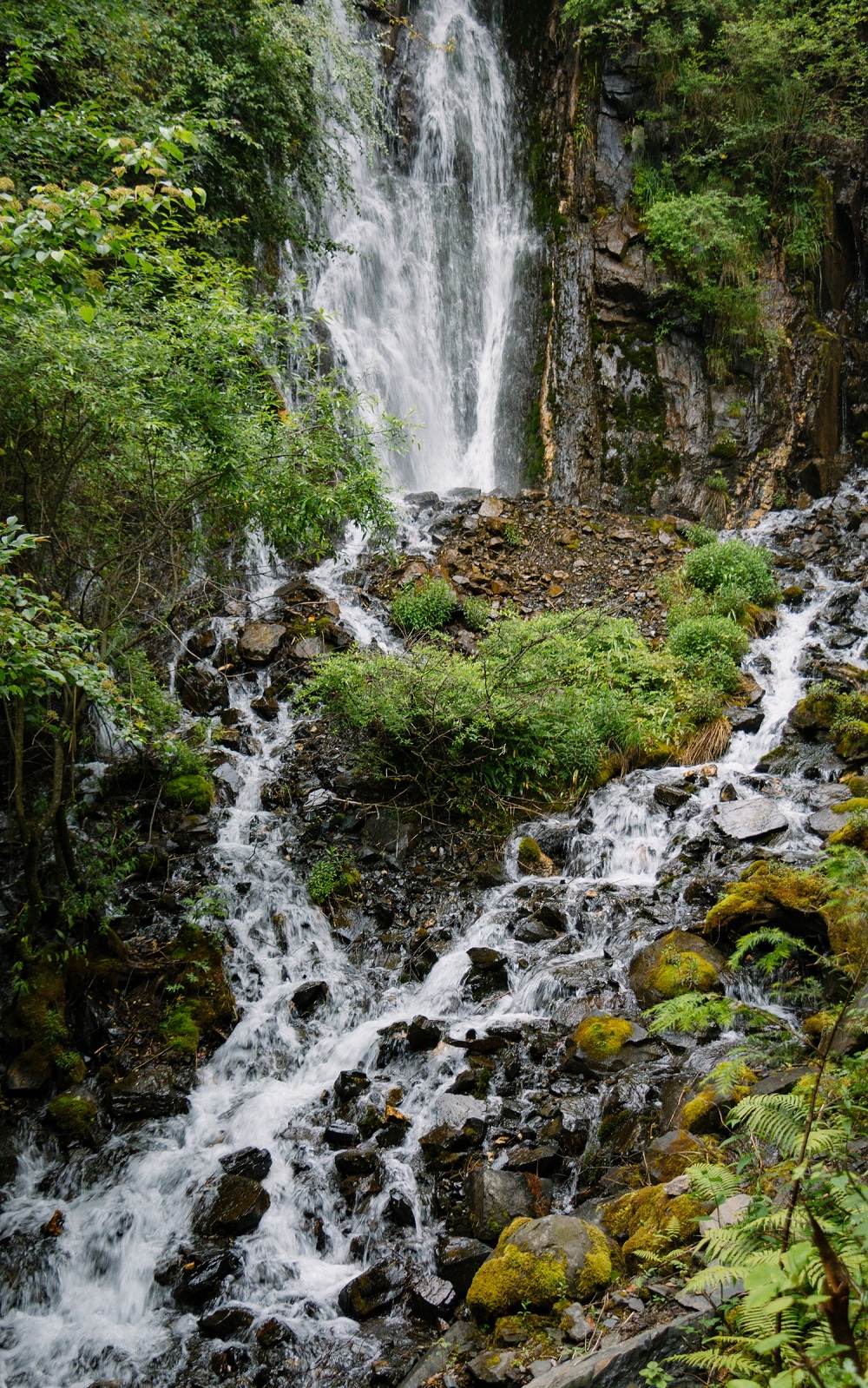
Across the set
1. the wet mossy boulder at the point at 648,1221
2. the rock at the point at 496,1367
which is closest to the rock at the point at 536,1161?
the wet mossy boulder at the point at 648,1221

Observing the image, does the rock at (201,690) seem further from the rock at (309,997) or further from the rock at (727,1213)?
the rock at (727,1213)

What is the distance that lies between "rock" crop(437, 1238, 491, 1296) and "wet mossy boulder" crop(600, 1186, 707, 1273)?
70cm

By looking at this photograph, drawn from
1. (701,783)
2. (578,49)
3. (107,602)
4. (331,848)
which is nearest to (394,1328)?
(331,848)

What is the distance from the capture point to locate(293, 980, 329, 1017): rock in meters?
6.22

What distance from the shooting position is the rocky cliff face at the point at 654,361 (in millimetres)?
14953

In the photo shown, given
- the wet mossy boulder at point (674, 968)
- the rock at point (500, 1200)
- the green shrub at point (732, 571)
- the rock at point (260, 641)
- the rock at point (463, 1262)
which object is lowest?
the rock at point (463, 1262)

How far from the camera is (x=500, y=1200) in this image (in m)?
4.25

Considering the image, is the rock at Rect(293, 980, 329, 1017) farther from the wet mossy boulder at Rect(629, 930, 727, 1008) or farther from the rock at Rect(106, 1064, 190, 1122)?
the wet mossy boulder at Rect(629, 930, 727, 1008)

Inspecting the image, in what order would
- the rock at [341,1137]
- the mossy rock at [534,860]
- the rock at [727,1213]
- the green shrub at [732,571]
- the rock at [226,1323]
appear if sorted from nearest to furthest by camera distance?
the rock at [727,1213]
the rock at [226,1323]
the rock at [341,1137]
the mossy rock at [534,860]
the green shrub at [732,571]

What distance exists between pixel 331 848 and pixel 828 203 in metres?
17.2

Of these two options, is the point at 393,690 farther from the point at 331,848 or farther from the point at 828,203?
the point at 828,203

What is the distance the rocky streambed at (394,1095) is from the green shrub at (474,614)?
303cm

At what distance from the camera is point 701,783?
27.8 feet

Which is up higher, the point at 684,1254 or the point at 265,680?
the point at 265,680
